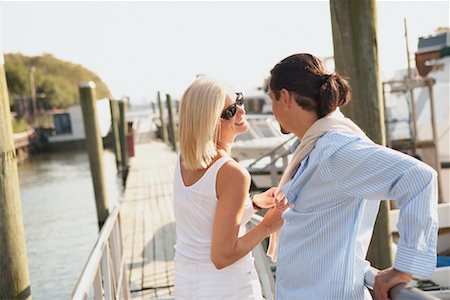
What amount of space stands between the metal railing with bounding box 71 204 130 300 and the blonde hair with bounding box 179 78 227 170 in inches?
22.8

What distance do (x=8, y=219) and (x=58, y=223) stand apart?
43.3 ft

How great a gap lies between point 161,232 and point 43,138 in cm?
4180

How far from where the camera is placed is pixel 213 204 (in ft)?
6.86

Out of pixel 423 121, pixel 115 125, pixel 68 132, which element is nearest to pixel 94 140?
pixel 423 121

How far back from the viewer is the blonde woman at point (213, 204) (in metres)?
2.04

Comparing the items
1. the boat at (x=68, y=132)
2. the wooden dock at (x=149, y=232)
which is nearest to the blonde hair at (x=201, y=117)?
the wooden dock at (x=149, y=232)

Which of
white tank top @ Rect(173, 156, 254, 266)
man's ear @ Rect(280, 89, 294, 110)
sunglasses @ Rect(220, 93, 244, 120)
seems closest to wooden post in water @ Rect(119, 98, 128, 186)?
white tank top @ Rect(173, 156, 254, 266)

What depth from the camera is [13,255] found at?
3.18 m

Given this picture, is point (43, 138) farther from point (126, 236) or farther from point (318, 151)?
point (318, 151)

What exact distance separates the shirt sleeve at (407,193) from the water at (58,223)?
27.8ft

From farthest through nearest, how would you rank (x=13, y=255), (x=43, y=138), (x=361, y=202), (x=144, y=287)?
(x=43, y=138) < (x=144, y=287) < (x=13, y=255) < (x=361, y=202)

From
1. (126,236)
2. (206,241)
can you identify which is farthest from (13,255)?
(126,236)

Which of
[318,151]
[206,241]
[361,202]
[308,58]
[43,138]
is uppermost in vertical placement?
[308,58]

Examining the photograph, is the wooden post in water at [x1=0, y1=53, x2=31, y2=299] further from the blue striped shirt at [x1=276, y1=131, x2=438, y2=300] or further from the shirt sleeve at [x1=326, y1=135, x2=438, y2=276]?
the shirt sleeve at [x1=326, y1=135, x2=438, y2=276]
